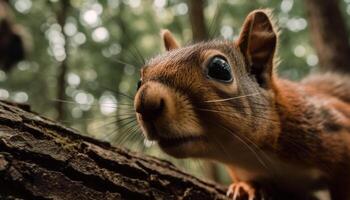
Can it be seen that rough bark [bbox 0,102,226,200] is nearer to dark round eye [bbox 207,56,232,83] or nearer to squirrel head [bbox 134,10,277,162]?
squirrel head [bbox 134,10,277,162]

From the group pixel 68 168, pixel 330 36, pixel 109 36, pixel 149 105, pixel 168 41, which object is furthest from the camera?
pixel 109 36

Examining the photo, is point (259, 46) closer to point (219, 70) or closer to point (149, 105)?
point (219, 70)

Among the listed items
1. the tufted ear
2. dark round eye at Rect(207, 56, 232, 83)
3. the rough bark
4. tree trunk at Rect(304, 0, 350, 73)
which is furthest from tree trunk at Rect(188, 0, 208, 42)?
the rough bark

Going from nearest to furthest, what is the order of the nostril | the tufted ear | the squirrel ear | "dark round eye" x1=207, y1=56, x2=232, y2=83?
the nostril < "dark round eye" x1=207, y1=56, x2=232, y2=83 < the tufted ear < the squirrel ear

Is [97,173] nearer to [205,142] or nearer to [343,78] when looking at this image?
[205,142]

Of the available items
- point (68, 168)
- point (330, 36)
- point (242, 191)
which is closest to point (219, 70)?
point (242, 191)

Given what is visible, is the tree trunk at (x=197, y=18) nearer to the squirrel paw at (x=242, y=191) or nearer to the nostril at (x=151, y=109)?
the squirrel paw at (x=242, y=191)

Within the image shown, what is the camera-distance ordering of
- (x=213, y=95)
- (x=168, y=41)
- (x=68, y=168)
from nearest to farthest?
(x=68, y=168), (x=213, y=95), (x=168, y=41)

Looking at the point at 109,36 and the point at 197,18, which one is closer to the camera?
the point at 197,18

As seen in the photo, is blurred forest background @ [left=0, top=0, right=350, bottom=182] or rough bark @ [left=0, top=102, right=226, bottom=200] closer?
rough bark @ [left=0, top=102, right=226, bottom=200]
